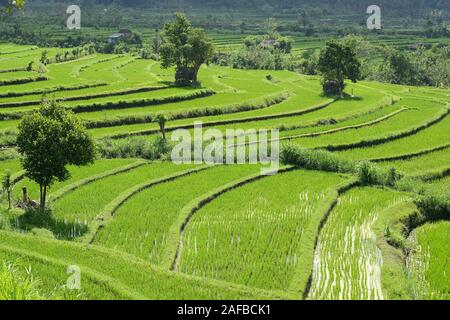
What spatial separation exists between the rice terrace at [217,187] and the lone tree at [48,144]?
0.24ft

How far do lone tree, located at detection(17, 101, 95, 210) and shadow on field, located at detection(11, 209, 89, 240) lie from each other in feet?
4.45

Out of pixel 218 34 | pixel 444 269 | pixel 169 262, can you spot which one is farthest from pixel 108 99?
pixel 218 34

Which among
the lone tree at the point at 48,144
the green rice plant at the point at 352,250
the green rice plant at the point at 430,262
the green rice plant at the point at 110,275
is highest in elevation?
the lone tree at the point at 48,144

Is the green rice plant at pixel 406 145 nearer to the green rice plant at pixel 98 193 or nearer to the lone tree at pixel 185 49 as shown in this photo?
the green rice plant at pixel 98 193

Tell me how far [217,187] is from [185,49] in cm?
3416

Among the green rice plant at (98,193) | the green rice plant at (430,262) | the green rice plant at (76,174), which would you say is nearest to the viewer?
the green rice plant at (430,262)

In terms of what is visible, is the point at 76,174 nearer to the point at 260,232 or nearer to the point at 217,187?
the point at 217,187

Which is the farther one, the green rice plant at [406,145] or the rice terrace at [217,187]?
the green rice plant at [406,145]

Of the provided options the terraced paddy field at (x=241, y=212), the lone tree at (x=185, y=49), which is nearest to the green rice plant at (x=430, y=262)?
the terraced paddy field at (x=241, y=212)

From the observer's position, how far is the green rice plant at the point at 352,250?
19.9m

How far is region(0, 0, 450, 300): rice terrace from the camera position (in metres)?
20.1

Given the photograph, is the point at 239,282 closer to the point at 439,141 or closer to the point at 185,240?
the point at 185,240

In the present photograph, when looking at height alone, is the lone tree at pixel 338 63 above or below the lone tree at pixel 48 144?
above

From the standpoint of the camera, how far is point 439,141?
43375mm
